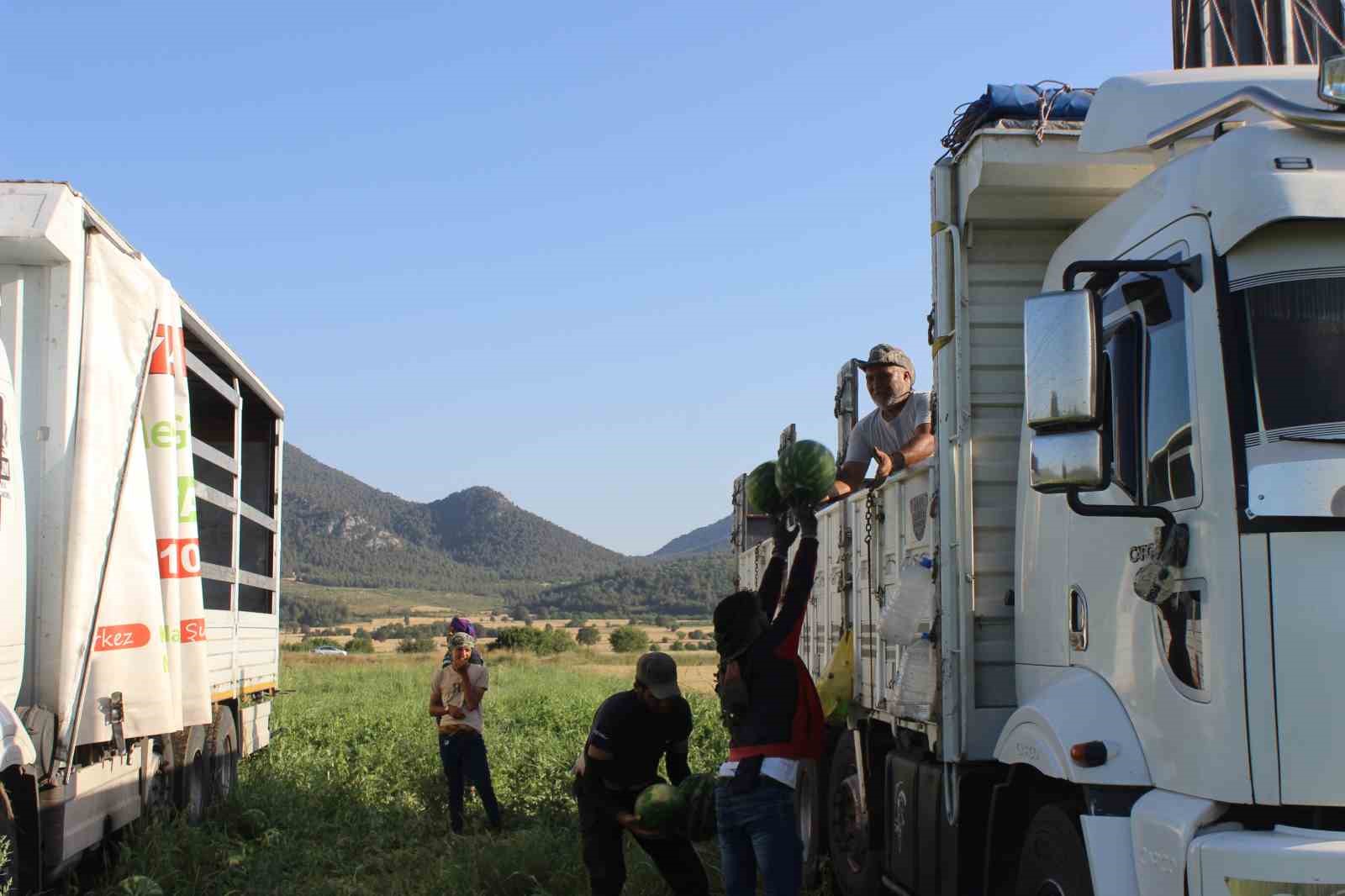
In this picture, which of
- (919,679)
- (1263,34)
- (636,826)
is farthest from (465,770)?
(1263,34)

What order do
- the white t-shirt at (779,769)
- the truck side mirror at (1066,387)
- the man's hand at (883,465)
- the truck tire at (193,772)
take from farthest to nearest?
the truck tire at (193,772), the man's hand at (883,465), the white t-shirt at (779,769), the truck side mirror at (1066,387)

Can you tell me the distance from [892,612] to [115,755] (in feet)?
14.0

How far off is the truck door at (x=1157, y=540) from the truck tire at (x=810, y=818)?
152 inches

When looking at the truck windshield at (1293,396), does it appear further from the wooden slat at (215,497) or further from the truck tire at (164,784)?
the wooden slat at (215,497)

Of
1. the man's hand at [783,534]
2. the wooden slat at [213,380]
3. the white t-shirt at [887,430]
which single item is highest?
the wooden slat at [213,380]

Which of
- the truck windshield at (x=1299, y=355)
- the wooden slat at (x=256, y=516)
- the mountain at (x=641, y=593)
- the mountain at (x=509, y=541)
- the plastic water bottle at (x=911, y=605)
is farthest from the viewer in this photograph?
the mountain at (x=509, y=541)

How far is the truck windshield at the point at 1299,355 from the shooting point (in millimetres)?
3844

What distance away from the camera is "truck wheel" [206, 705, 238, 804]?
1029cm

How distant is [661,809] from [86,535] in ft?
10.3

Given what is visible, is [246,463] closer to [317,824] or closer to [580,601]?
[317,824]

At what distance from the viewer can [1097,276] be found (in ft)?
15.7

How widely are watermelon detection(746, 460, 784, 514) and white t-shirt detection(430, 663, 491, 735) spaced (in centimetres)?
454

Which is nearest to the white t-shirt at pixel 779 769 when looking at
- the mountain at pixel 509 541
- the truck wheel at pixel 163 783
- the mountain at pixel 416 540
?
the truck wheel at pixel 163 783

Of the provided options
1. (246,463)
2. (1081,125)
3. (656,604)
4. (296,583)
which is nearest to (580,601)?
(656,604)
